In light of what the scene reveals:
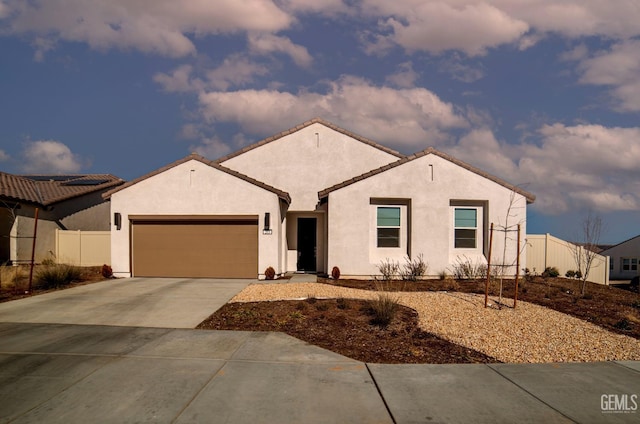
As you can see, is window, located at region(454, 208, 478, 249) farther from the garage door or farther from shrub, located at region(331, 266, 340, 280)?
the garage door

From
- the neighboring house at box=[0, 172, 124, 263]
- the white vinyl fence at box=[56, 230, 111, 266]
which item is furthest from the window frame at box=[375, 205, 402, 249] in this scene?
the neighboring house at box=[0, 172, 124, 263]

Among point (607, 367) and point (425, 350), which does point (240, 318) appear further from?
point (607, 367)

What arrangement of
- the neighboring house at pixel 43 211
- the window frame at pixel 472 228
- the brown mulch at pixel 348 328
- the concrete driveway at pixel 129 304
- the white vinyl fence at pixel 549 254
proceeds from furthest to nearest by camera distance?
the neighboring house at pixel 43 211, the white vinyl fence at pixel 549 254, the window frame at pixel 472 228, the concrete driveway at pixel 129 304, the brown mulch at pixel 348 328

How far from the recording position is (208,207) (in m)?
16.5

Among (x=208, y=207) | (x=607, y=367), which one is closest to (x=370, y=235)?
(x=208, y=207)

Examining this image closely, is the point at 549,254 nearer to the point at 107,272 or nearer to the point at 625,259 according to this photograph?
the point at 107,272

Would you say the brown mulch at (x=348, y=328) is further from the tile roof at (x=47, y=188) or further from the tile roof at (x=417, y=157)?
the tile roof at (x=47, y=188)

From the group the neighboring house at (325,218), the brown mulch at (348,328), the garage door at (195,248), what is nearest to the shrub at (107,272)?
the neighboring house at (325,218)

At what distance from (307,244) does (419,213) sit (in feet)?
16.6

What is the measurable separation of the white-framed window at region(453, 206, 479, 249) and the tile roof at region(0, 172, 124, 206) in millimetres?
19842

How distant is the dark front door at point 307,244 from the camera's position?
18.7 m

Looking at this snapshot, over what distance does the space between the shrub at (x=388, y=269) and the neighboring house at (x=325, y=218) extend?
216 mm

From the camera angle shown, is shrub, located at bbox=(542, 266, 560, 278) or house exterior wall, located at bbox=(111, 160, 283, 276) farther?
shrub, located at bbox=(542, 266, 560, 278)

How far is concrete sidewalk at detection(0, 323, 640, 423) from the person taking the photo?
5039 mm
